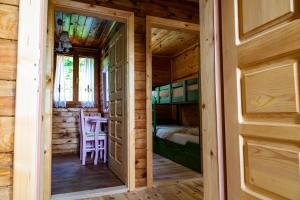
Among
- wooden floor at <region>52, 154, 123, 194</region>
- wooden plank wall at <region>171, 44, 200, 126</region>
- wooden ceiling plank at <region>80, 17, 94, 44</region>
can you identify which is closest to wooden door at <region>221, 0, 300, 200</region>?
wooden floor at <region>52, 154, 123, 194</region>

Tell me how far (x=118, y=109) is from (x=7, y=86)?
87.6 inches

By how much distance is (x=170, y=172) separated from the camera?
3.21 meters

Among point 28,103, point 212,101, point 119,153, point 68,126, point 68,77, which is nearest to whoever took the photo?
point 28,103

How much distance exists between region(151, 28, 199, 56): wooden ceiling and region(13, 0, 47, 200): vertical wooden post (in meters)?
→ 3.66

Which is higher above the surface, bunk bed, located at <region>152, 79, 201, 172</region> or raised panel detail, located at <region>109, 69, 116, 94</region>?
raised panel detail, located at <region>109, 69, 116, 94</region>

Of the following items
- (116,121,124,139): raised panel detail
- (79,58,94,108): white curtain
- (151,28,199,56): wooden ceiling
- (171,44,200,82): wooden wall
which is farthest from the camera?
(171,44,200,82): wooden wall

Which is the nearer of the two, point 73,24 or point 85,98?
point 73,24

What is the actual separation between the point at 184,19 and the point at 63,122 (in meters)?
3.66

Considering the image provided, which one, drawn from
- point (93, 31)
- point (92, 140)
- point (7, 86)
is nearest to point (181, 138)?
point (92, 140)

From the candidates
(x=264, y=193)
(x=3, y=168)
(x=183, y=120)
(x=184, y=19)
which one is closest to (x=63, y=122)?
(x=183, y=120)

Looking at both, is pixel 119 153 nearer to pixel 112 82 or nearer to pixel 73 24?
pixel 112 82

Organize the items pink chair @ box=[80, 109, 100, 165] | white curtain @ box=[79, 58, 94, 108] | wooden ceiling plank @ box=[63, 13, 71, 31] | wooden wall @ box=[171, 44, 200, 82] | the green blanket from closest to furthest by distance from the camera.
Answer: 1. the green blanket
2. wooden ceiling plank @ box=[63, 13, 71, 31]
3. pink chair @ box=[80, 109, 100, 165]
4. white curtain @ box=[79, 58, 94, 108]
5. wooden wall @ box=[171, 44, 200, 82]

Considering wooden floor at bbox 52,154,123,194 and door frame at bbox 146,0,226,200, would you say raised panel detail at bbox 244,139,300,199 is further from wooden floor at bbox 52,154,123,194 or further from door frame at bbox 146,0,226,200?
wooden floor at bbox 52,154,123,194

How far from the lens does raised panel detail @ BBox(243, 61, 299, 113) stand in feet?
2.68
